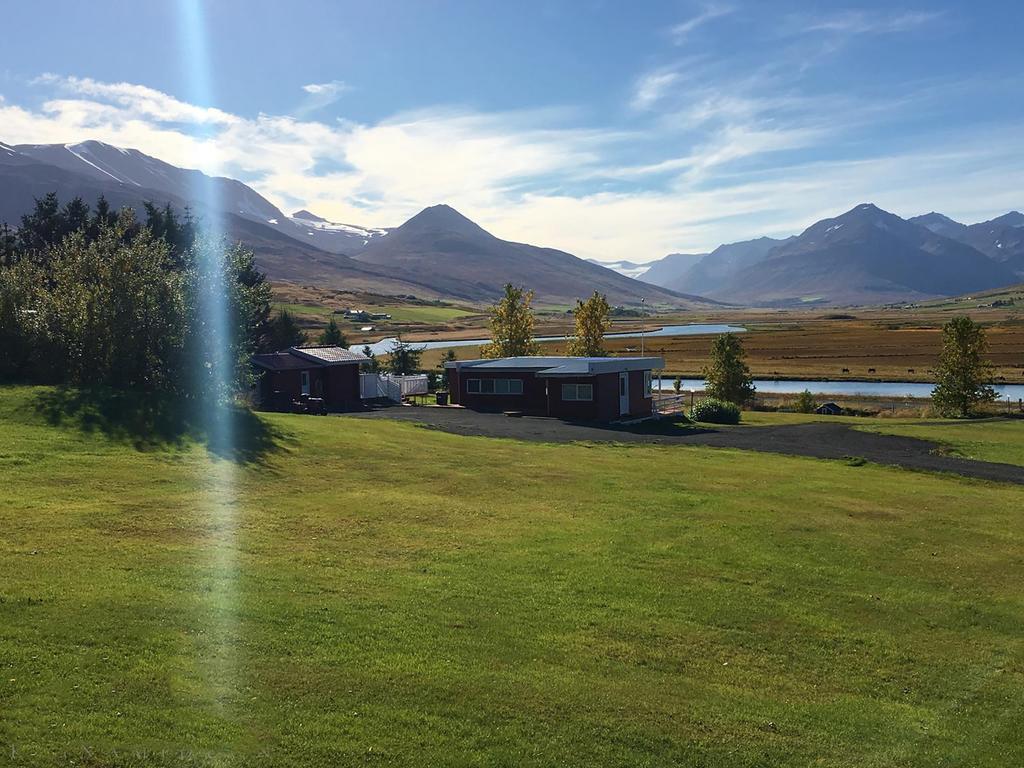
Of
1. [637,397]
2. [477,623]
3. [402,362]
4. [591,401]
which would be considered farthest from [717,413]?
[477,623]

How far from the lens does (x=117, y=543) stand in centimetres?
1469

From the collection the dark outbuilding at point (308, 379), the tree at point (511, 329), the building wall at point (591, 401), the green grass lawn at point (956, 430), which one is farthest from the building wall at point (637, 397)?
the tree at point (511, 329)

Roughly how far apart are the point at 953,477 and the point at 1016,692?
809 inches

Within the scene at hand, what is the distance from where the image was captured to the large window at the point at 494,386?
5288 centimetres

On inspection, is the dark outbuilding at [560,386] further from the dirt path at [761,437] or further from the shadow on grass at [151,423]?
the shadow on grass at [151,423]

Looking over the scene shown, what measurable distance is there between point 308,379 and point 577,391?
1832 cm

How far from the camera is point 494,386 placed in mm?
53750

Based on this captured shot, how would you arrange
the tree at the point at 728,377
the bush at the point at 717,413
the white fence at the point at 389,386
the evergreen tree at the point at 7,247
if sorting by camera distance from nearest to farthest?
the bush at the point at 717,413 → the white fence at the point at 389,386 → the tree at the point at 728,377 → the evergreen tree at the point at 7,247

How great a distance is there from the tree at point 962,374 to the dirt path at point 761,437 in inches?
531

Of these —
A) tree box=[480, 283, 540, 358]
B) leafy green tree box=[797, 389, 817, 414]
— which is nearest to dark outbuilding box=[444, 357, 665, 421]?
tree box=[480, 283, 540, 358]

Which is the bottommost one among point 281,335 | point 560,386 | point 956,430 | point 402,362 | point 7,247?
point 956,430

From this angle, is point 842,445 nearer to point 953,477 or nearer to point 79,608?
point 953,477

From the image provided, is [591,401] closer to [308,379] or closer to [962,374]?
[308,379]

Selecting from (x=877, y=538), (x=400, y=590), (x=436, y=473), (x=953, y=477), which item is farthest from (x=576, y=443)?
(x=400, y=590)
